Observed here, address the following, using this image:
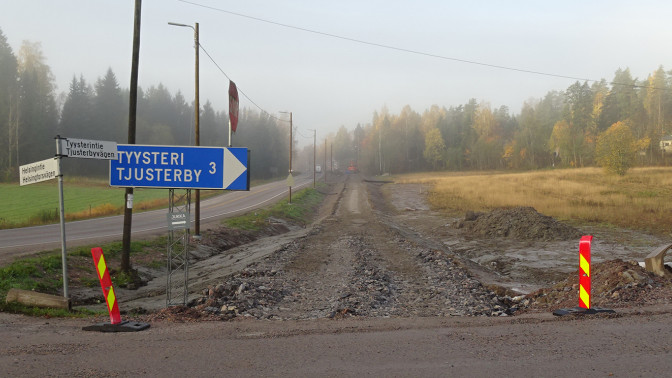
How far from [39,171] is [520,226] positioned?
2226cm

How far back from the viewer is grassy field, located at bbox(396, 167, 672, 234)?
29.0 m

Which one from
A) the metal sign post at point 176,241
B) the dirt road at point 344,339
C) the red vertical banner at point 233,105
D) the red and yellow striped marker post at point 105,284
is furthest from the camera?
the red vertical banner at point 233,105

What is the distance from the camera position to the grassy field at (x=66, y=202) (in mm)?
27453

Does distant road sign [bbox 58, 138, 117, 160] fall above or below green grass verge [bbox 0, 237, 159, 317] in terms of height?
above

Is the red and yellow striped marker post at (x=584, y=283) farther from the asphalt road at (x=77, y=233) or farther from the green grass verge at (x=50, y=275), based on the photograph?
the asphalt road at (x=77, y=233)

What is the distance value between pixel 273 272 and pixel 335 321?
5.40 m

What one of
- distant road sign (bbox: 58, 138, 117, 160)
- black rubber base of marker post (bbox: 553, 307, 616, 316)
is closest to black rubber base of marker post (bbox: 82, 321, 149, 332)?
distant road sign (bbox: 58, 138, 117, 160)

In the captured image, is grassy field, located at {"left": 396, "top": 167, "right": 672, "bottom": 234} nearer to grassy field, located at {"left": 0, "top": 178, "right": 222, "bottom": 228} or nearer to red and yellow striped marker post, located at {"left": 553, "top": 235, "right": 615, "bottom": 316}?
red and yellow striped marker post, located at {"left": 553, "top": 235, "right": 615, "bottom": 316}

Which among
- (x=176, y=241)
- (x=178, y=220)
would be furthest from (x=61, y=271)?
(x=178, y=220)

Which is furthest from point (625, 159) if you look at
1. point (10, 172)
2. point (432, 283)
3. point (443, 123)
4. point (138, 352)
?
point (443, 123)

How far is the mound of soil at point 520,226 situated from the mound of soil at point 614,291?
12.9 m

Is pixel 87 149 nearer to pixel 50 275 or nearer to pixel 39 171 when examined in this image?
pixel 39 171

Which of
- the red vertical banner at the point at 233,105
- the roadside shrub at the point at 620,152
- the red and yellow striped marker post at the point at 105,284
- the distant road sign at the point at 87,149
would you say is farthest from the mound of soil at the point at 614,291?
the roadside shrub at the point at 620,152

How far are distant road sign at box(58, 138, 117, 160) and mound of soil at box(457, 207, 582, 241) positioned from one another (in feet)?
66.7
